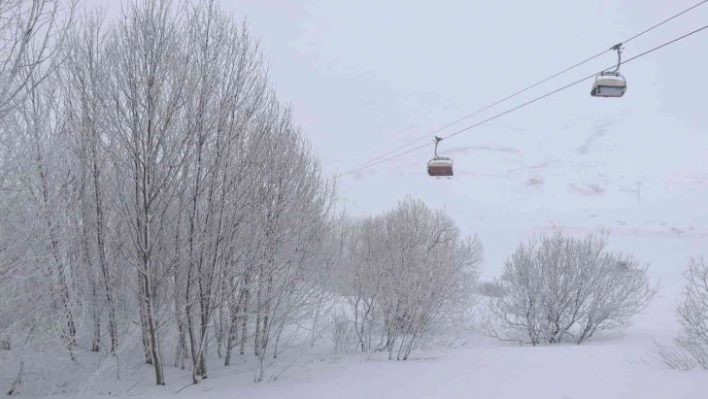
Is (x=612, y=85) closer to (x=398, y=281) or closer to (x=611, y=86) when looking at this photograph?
(x=611, y=86)

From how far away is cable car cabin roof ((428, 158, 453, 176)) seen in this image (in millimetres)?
11344

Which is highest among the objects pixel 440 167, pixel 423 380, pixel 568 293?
pixel 440 167

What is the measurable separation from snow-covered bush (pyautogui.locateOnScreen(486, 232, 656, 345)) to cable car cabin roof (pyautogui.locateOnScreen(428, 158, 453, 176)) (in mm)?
12214

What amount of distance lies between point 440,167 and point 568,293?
1274 cm

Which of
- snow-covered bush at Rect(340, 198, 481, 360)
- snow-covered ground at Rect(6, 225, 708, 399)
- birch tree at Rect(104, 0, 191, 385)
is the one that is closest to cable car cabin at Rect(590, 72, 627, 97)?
snow-covered ground at Rect(6, 225, 708, 399)

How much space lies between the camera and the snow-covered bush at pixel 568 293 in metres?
21.0

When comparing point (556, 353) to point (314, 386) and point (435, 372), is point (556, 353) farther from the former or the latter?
point (314, 386)

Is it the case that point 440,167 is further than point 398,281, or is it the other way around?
point 398,281

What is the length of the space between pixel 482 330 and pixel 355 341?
32.2 ft

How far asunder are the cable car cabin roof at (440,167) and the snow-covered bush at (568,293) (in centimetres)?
1221

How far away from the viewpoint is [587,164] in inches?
3066

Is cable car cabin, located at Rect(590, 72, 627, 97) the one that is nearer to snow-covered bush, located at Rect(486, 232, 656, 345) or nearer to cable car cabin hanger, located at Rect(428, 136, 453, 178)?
cable car cabin hanger, located at Rect(428, 136, 453, 178)

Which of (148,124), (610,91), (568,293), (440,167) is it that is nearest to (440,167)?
(440,167)

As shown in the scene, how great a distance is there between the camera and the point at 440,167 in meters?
11.4
